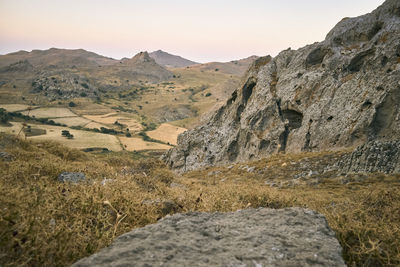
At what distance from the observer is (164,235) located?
134 inches

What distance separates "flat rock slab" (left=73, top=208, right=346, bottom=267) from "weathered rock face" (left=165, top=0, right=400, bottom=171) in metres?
16.3

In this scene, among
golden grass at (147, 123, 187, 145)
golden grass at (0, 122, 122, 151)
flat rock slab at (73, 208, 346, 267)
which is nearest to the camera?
flat rock slab at (73, 208, 346, 267)

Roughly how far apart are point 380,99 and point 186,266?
1963 cm

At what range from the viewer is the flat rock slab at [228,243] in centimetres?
279

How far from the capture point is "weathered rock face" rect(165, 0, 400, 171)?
57.4 ft

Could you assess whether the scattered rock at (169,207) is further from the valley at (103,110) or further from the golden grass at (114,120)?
the golden grass at (114,120)

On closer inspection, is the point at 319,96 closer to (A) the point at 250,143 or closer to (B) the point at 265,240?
(A) the point at 250,143

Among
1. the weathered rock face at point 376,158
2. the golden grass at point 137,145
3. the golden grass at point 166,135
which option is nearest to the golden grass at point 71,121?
the golden grass at point 166,135

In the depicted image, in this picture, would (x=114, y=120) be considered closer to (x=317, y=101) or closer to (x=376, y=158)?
(x=317, y=101)

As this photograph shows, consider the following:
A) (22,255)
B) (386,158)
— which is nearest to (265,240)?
(22,255)

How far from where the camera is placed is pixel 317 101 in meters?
21.5

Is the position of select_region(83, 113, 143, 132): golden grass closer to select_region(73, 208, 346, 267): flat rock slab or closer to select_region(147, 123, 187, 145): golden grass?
select_region(147, 123, 187, 145): golden grass

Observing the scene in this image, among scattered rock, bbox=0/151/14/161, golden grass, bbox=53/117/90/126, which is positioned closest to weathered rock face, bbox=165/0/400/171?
scattered rock, bbox=0/151/14/161

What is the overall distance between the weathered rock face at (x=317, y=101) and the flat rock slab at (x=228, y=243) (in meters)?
16.3
